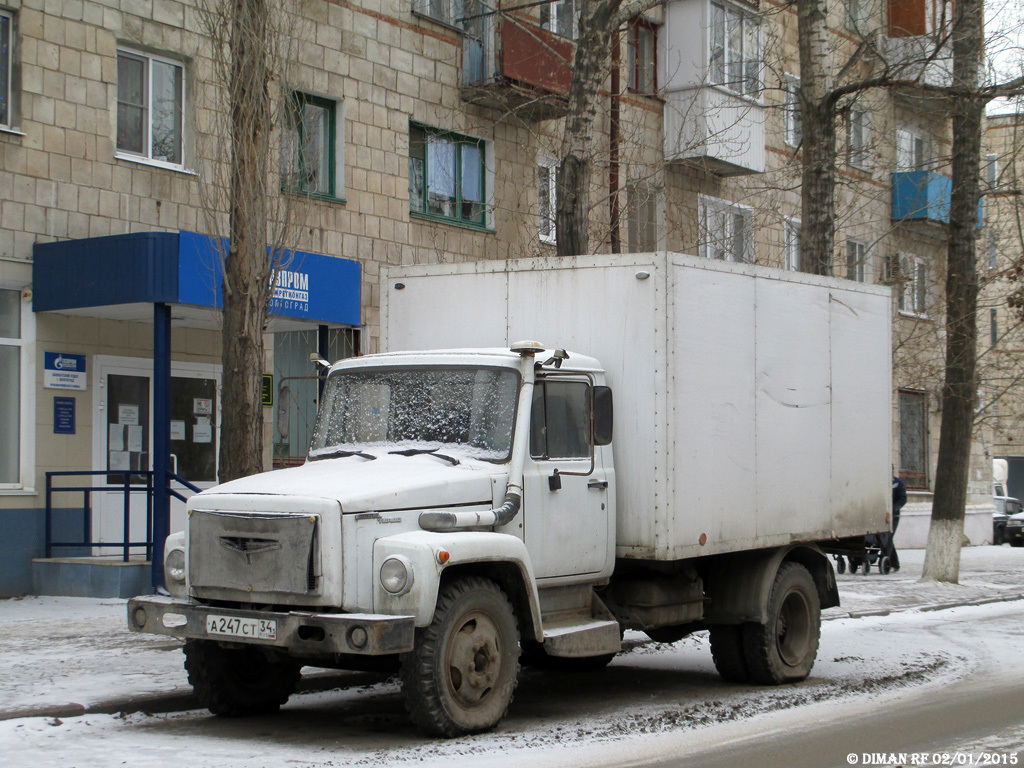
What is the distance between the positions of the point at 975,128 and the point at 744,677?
11.9m

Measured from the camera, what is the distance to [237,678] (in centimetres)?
834

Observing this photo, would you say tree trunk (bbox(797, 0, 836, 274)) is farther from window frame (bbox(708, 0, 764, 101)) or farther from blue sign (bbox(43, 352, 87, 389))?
blue sign (bbox(43, 352, 87, 389))

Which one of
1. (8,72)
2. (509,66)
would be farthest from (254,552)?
(509,66)

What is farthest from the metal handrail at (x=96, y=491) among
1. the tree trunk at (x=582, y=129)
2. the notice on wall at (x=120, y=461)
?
the tree trunk at (x=582, y=129)

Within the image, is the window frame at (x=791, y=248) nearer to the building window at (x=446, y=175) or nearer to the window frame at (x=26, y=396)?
the building window at (x=446, y=175)

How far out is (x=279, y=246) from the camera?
456 inches

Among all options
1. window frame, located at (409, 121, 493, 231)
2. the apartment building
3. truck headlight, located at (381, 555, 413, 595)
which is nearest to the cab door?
the apartment building

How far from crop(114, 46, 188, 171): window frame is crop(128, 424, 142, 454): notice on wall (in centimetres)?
311

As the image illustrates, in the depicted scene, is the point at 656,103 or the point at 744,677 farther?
the point at 656,103

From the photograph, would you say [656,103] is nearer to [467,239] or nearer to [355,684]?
[467,239]

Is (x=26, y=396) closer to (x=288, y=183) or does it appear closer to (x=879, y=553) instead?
(x=288, y=183)

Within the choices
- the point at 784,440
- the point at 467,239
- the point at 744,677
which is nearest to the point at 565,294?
the point at 784,440

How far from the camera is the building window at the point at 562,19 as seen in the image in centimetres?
2126

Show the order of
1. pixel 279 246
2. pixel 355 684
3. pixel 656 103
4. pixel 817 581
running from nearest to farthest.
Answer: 1. pixel 355 684
2. pixel 817 581
3. pixel 279 246
4. pixel 656 103
